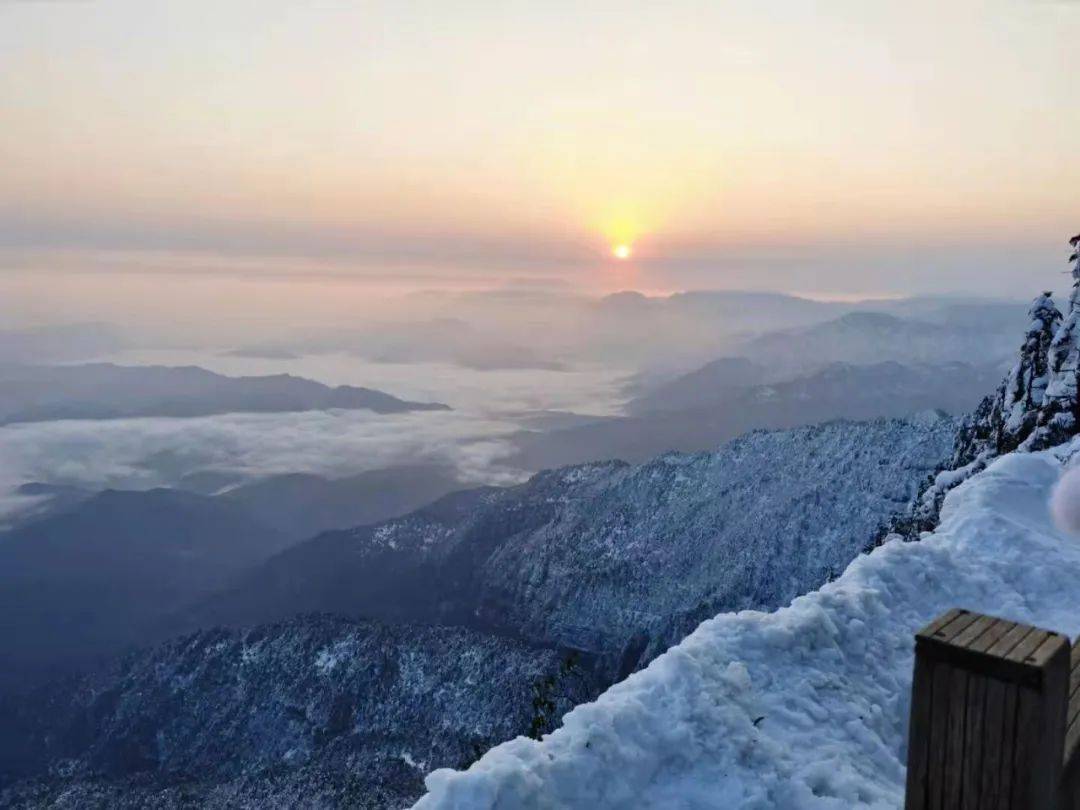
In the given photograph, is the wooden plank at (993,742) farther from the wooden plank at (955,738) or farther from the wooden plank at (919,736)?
the wooden plank at (919,736)

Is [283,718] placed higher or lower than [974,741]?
lower

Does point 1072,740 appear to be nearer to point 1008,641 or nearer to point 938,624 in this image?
point 1008,641

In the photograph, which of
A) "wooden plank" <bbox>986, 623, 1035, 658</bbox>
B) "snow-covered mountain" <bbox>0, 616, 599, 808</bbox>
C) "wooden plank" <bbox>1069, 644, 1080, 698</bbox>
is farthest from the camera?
"snow-covered mountain" <bbox>0, 616, 599, 808</bbox>

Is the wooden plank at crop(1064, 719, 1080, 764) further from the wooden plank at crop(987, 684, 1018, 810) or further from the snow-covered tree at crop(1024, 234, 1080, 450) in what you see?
the snow-covered tree at crop(1024, 234, 1080, 450)

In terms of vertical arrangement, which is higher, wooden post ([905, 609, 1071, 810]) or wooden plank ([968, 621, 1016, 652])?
wooden plank ([968, 621, 1016, 652])

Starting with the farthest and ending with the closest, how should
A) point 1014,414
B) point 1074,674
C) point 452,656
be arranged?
1. point 452,656
2. point 1014,414
3. point 1074,674

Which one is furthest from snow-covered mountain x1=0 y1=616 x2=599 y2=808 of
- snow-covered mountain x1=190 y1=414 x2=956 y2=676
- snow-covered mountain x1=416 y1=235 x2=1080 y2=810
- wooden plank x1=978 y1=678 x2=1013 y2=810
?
wooden plank x1=978 y1=678 x2=1013 y2=810

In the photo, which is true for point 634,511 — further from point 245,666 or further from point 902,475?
point 245,666

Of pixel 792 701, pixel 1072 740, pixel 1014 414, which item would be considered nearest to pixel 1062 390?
pixel 1014 414
